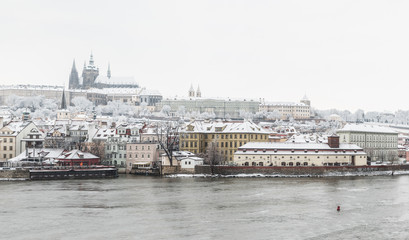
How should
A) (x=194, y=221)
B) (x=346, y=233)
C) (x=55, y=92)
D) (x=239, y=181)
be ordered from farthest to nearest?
(x=55, y=92) < (x=239, y=181) < (x=194, y=221) < (x=346, y=233)

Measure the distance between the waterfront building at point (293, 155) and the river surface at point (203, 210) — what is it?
9142 millimetres

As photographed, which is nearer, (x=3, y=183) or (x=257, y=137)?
(x=3, y=183)

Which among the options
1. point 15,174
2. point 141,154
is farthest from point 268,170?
point 15,174

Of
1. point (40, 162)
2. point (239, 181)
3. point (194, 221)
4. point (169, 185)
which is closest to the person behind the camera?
point (194, 221)

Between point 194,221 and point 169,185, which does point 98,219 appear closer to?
point 194,221

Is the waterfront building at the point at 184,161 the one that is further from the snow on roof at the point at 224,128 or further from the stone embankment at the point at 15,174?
the stone embankment at the point at 15,174

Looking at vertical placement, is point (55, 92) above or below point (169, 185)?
above

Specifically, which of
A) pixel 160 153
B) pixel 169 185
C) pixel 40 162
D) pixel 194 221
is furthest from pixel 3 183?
pixel 194 221

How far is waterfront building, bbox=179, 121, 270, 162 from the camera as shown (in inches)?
2736

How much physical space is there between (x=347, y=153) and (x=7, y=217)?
123ft

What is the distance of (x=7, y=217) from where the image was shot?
34.5 metres

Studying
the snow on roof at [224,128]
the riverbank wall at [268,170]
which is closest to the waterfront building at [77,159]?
the riverbank wall at [268,170]

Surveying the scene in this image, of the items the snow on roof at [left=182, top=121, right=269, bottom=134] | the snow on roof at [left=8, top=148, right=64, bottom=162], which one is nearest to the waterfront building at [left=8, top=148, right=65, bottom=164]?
the snow on roof at [left=8, top=148, right=64, bottom=162]

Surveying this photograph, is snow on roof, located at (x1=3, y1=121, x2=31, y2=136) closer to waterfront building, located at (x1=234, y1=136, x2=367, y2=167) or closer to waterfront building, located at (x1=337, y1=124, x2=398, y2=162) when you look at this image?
waterfront building, located at (x1=234, y1=136, x2=367, y2=167)
